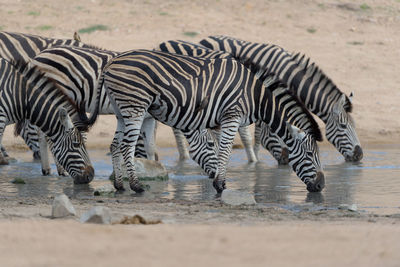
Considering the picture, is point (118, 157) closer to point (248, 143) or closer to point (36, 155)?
point (248, 143)

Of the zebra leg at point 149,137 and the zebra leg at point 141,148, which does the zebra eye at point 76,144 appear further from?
the zebra leg at point 141,148

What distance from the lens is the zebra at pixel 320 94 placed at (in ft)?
40.7

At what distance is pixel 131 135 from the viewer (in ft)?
31.0

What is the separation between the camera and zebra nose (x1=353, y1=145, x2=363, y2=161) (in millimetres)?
12757

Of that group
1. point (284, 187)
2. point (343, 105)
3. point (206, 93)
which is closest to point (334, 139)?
point (343, 105)

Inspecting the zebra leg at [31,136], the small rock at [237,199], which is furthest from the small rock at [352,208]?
the zebra leg at [31,136]

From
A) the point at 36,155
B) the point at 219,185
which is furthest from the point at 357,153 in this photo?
the point at 36,155

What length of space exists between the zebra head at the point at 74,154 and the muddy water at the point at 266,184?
16 centimetres

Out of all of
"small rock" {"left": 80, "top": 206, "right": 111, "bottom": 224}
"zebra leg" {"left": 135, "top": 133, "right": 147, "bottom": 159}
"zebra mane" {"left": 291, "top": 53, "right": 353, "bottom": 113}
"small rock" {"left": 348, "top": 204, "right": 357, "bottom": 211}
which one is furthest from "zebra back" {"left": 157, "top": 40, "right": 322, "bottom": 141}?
"small rock" {"left": 80, "top": 206, "right": 111, "bottom": 224}

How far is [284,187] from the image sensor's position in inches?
401

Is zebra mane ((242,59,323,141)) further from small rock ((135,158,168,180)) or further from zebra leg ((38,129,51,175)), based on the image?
zebra leg ((38,129,51,175))

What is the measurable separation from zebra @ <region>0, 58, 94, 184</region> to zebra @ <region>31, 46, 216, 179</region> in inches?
24.4

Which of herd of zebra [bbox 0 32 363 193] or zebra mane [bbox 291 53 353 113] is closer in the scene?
herd of zebra [bbox 0 32 363 193]

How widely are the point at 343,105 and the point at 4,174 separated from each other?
5336 mm
